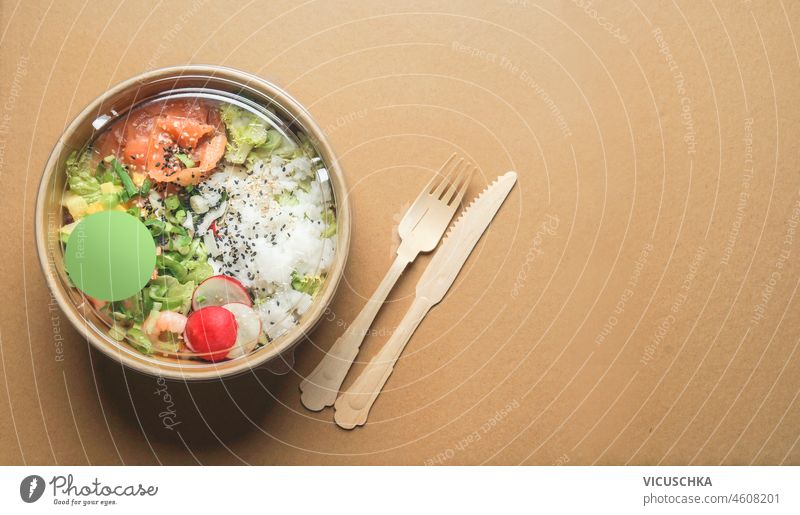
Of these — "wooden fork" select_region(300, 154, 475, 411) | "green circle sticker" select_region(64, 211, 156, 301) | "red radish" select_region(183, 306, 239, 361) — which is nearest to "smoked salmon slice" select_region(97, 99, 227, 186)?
"green circle sticker" select_region(64, 211, 156, 301)

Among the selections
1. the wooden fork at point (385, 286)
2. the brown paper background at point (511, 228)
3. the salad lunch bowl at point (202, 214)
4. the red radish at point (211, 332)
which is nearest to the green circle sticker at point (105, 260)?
the salad lunch bowl at point (202, 214)

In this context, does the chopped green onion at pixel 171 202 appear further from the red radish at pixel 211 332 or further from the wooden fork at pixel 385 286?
the wooden fork at pixel 385 286

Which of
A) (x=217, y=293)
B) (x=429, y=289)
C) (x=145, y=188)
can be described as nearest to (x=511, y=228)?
(x=429, y=289)

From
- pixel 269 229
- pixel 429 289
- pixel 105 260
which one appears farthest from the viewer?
pixel 429 289
